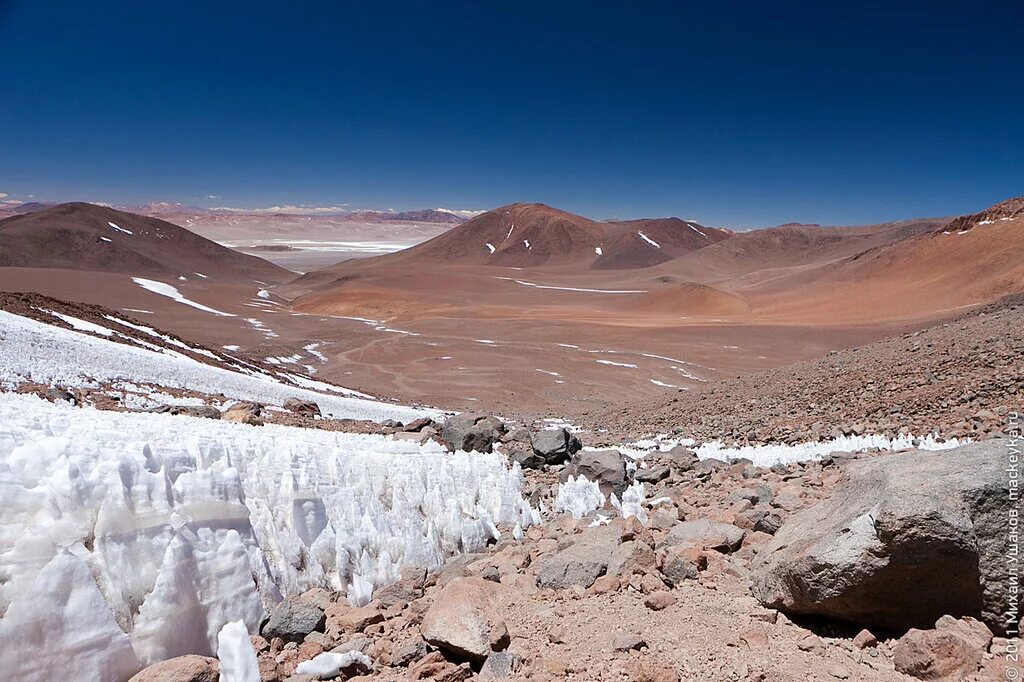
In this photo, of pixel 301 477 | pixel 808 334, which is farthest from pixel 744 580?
pixel 808 334

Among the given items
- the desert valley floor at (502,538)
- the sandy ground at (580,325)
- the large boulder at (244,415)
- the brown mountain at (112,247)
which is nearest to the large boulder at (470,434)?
the desert valley floor at (502,538)

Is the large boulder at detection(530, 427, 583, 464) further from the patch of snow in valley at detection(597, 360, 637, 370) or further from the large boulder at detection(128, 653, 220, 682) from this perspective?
the patch of snow in valley at detection(597, 360, 637, 370)

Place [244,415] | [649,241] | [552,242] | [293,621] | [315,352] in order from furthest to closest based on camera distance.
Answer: [649,241]
[552,242]
[315,352]
[244,415]
[293,621]

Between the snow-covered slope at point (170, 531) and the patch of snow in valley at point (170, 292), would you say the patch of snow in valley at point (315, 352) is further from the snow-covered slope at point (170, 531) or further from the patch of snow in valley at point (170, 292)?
the snow-covered slope at point (170, 531)

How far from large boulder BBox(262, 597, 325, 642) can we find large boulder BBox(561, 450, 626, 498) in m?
3.93

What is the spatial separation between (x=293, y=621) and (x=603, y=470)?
14.4 feet

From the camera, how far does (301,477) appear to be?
4.01 meters

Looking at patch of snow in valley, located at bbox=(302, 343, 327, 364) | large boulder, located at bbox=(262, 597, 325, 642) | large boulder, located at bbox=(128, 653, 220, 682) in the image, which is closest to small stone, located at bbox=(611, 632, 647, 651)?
large boulder, located at bbox=(262, 597, 325, 642)

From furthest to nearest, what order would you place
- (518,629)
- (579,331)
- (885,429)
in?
(579,331) → (885,429) → (518,629)

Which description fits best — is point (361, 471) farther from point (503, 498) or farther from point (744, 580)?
point (744, 580)

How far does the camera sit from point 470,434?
876 centimetres

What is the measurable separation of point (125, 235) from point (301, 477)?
13408cm

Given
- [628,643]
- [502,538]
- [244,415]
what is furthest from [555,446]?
[628,643]

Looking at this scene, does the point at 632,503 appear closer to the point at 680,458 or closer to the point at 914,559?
the point at 680,458
